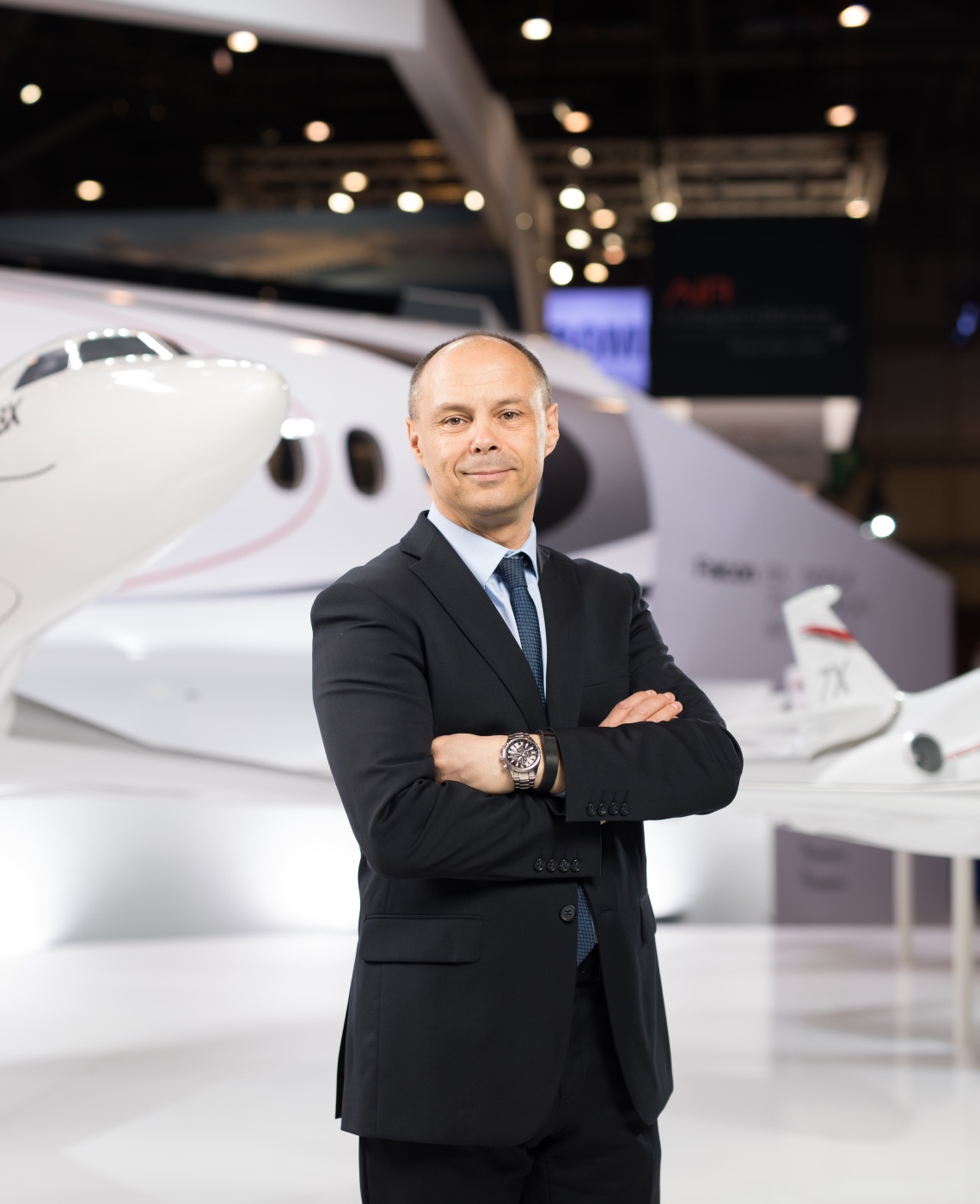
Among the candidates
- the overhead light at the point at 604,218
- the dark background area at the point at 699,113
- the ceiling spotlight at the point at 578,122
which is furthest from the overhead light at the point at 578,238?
the ceiling spotlight at the point at 578,122

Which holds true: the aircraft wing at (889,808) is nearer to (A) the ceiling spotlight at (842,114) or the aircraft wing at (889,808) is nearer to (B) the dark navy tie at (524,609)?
(B) the dark navy tie at (524,609)

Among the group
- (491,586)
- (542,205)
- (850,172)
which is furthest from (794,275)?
(491,586)

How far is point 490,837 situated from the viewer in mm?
1923

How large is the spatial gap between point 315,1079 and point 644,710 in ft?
11.2

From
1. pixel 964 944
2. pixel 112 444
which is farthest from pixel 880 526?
pixel 112 444

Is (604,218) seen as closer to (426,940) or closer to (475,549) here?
(475,549)

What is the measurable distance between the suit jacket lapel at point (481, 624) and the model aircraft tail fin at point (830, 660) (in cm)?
419

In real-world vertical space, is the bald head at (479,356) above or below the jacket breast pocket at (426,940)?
above

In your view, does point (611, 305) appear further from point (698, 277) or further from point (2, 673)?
point (2, 673)

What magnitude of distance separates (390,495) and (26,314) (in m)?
2.30

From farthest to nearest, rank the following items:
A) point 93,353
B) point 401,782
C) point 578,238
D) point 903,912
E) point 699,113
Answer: point 699,113, point 578,238, point 903,912, point 93,353, point 401,782

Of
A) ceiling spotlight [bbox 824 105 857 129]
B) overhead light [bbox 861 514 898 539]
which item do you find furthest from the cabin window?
overhead light [bbox 861 514 898 539]

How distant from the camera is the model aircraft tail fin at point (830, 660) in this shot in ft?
20.0

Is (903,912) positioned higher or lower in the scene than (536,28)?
lower
